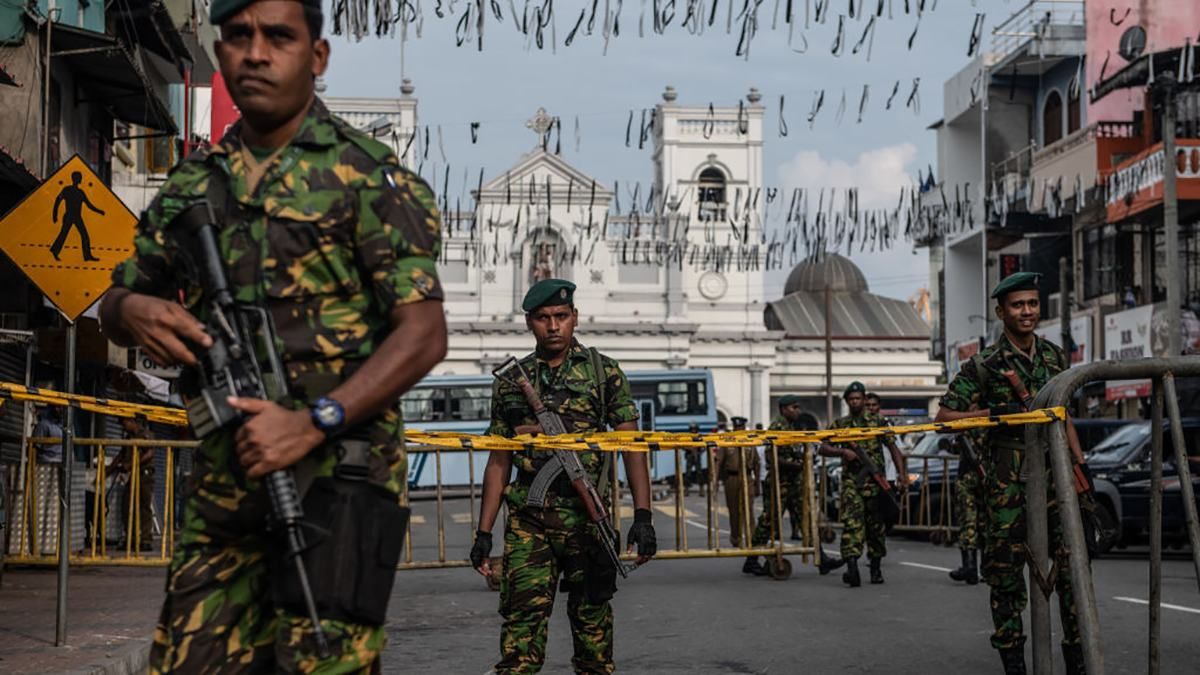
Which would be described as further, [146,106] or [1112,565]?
[146,106]

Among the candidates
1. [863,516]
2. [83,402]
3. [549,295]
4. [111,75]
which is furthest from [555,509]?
[111,75]

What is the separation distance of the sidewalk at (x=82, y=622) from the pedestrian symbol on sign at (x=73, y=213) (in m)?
1.99

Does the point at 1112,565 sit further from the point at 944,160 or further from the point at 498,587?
the point at 944,160

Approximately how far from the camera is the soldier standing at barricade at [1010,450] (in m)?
7.10

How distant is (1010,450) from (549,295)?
6.78ft

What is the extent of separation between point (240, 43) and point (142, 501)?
14005 mm

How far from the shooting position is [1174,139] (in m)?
29.6

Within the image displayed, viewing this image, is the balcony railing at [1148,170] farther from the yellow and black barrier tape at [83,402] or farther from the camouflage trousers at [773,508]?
the yellow and black barrier tape at [83,402]

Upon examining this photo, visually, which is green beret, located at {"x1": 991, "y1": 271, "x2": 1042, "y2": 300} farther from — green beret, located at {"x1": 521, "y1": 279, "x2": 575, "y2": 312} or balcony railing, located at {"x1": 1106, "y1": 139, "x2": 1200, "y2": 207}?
balcony railing, located at {"x1": 1106, "y1": 139, "x2": 1200, "y2": 207}

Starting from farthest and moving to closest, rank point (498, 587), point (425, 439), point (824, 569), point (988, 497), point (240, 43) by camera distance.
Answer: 1. point (824, 569)
2. point (425, 439)
3. point (988, 497)
4. point (498, 587)
5. point (240, 43)

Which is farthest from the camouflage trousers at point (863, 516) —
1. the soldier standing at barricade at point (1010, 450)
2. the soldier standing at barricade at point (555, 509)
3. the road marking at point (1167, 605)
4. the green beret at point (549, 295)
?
the green beret at point (549, 295)

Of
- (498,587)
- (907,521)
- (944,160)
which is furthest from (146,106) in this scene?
(944,160)

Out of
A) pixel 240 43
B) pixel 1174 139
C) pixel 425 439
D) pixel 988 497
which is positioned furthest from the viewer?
pixel 1174 139

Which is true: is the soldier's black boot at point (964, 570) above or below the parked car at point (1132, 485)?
below
